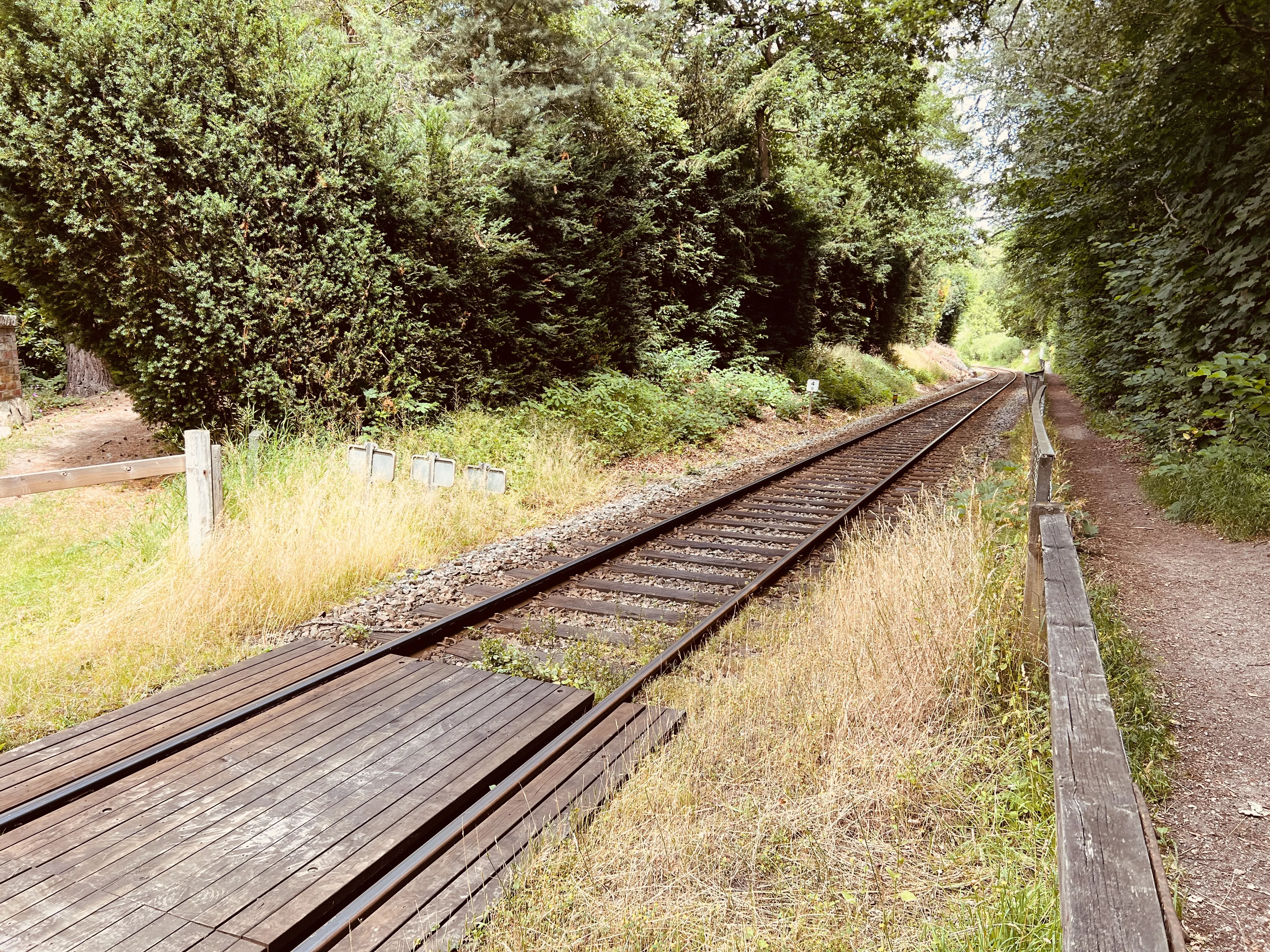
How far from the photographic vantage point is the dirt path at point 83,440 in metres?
9.37

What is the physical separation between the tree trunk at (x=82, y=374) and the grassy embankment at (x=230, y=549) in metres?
3.54

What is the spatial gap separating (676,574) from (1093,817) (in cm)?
460

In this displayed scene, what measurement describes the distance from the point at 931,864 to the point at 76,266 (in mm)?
9196

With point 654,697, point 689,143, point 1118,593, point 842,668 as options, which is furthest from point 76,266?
point 689,143

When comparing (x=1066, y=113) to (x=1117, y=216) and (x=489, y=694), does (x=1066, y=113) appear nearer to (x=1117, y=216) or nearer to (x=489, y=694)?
(x=1117, y=216)

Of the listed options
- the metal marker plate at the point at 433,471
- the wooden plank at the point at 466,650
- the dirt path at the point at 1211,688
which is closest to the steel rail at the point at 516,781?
the wooden plank at the point at 466,650

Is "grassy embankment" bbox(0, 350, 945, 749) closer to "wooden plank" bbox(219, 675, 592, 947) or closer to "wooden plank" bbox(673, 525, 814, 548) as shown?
"wooden plank" bbox(673, 525, 814, 548)

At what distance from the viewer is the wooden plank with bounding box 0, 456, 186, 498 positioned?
4285 millimetres

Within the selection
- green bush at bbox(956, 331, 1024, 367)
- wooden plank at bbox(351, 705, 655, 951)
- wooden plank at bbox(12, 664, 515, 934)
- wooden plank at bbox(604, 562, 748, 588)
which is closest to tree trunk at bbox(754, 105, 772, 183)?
wooden plank at bbox(604, 562, 748, 588)

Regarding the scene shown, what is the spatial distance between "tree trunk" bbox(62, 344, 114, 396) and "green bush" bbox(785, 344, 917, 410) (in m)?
16.4

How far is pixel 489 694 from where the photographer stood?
158 inches

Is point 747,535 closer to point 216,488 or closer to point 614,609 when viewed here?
point 614,609

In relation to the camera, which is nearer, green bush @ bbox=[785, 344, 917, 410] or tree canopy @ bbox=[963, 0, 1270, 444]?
tree canopy @ bbox=[963, 0, 1270, 444]

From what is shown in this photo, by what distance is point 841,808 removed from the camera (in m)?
2.88
